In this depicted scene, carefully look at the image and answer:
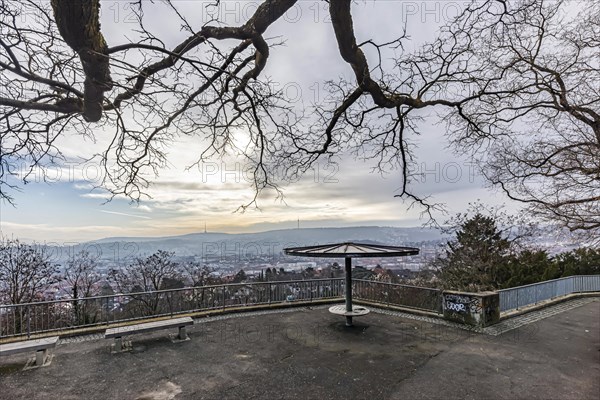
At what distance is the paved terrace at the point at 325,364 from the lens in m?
5.18

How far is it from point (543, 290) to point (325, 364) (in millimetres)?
9950

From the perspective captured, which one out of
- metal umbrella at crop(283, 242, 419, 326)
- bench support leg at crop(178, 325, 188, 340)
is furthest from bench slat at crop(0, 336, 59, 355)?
metal umbrella at crop(283, 242, 419, 326)

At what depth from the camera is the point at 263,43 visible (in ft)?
15.5

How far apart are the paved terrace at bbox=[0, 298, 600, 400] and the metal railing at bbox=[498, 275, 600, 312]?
119cm

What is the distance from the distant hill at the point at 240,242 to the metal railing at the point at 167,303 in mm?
1995

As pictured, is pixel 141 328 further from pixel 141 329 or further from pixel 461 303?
pixel 461 303

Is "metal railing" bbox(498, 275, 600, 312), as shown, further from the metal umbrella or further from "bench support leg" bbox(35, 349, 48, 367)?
"bench support leg" bbox(35, 349, 48, 367)

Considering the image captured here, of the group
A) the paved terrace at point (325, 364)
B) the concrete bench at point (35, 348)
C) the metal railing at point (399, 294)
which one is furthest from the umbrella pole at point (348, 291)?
the concrete bench at point (35, 348)

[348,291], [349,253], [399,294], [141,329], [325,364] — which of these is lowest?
[325,364]

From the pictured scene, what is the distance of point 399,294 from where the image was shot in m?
11.0

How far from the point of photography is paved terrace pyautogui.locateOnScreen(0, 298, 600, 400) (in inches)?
204

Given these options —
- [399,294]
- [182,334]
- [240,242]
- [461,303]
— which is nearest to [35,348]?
[182,334]

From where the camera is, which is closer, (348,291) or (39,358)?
(39,358)

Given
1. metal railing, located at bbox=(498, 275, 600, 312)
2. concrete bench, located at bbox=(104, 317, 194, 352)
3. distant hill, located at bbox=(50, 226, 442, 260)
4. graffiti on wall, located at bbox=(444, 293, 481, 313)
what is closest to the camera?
concrete bench, located at bbox=(104, 317, 194, 352)
